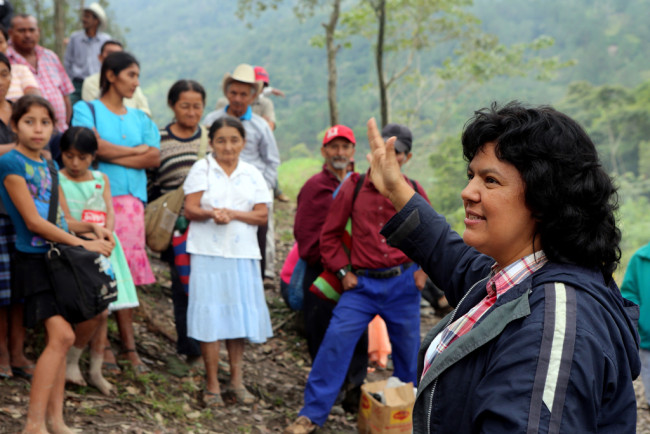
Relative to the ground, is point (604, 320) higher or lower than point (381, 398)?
higher

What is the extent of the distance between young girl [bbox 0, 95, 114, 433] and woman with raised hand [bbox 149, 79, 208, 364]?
4.60ft

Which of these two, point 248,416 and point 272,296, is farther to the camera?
point 272,296

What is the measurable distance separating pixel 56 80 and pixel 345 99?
4052 cm

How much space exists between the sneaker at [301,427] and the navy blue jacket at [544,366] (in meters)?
2.84

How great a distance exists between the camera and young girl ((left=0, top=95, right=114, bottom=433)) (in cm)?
363

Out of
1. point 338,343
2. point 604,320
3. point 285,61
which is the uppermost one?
point 285,61

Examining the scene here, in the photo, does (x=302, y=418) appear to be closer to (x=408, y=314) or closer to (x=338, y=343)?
(x=338, y=343)

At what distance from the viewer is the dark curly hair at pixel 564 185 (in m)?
1.70

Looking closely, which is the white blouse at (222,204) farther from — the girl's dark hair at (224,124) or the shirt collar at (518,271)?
the shirt collar at (518,271)

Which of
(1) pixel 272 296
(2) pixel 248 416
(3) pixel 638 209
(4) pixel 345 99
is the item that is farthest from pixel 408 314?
(4) pixel 345 99

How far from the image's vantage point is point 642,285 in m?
3.96

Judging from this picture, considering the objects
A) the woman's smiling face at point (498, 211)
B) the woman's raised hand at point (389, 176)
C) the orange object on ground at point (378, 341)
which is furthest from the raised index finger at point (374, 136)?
the orange object on ground at point (378, 341)

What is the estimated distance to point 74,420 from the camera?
403cm

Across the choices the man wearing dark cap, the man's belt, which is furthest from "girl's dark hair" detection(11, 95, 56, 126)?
the man's belt
